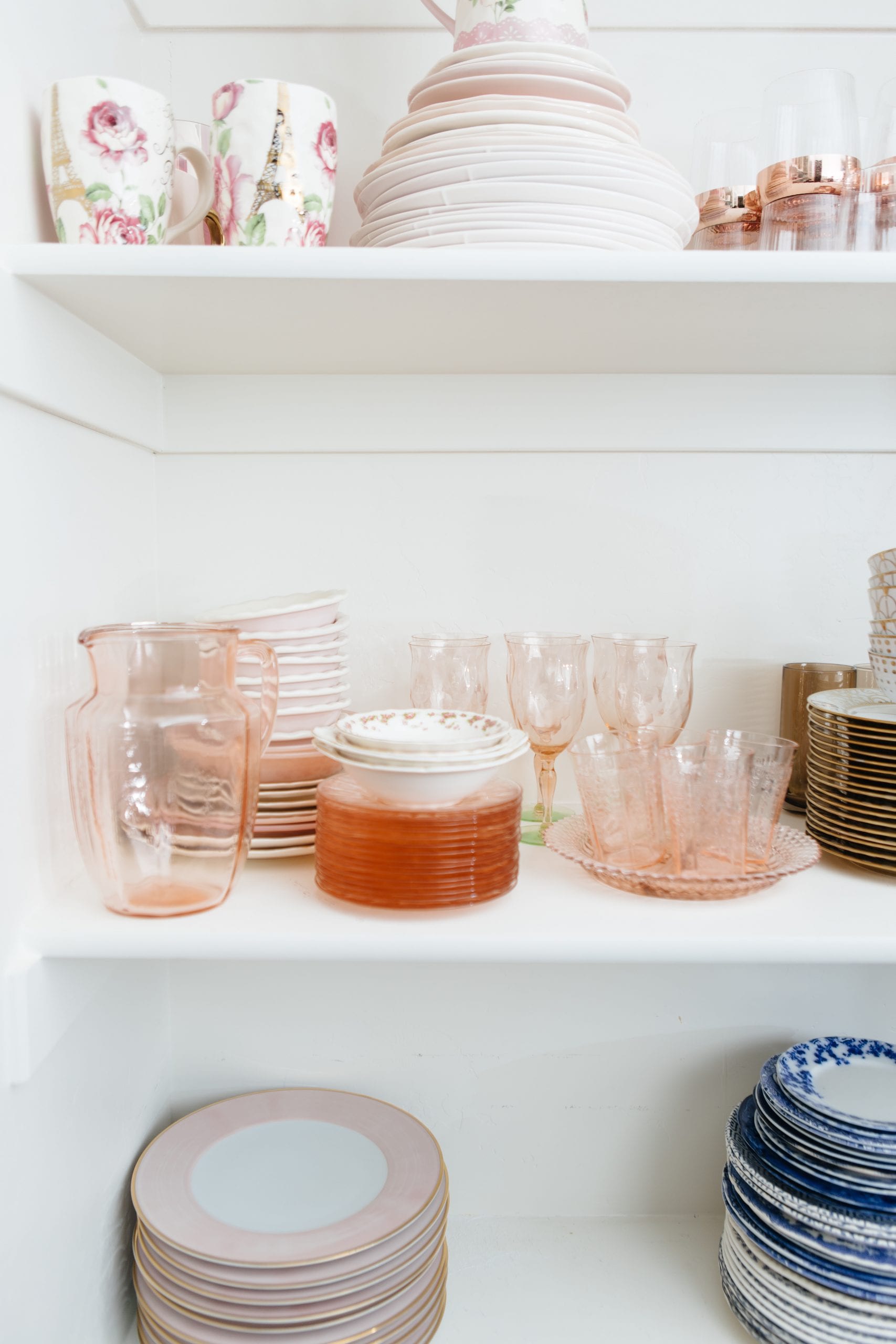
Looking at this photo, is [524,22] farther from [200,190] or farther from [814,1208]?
[814,1208]

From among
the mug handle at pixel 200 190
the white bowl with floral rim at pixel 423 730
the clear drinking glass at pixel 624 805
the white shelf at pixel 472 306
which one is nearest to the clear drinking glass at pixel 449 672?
the white bowl with floral rim at pixel 423 730

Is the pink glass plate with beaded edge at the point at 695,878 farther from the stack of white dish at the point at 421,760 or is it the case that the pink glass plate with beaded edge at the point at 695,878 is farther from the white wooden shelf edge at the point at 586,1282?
the white wooden shelf edge at the point at 586,1282

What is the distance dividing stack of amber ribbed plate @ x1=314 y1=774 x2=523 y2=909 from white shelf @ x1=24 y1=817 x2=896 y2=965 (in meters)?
0.01

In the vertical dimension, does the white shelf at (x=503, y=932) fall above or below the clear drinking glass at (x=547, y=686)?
below

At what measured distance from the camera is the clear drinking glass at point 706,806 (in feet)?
2.45

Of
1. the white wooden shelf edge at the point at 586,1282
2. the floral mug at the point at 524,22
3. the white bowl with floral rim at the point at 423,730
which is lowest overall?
the white wooden shelf edge at the point at 586,1282

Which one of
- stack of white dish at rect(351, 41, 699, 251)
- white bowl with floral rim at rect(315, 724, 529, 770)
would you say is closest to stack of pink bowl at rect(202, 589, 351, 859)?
white bowl with floral rim at rect(315, 724, 529, 770)

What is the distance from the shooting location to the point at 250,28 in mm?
949

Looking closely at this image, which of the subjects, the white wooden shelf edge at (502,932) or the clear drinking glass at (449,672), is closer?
the white wooden shelf edge at (502,932)

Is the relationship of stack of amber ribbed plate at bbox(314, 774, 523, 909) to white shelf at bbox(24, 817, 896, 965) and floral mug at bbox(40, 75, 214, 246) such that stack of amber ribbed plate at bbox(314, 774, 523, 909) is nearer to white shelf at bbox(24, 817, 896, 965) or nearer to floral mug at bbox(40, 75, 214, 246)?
white shelf at bbox(24, 817, 896, 965)

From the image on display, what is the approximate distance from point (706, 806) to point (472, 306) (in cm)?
43

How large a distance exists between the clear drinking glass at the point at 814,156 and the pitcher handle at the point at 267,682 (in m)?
0.54

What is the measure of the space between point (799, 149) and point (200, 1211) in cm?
107

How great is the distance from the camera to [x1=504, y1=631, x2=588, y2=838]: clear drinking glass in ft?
2.81
